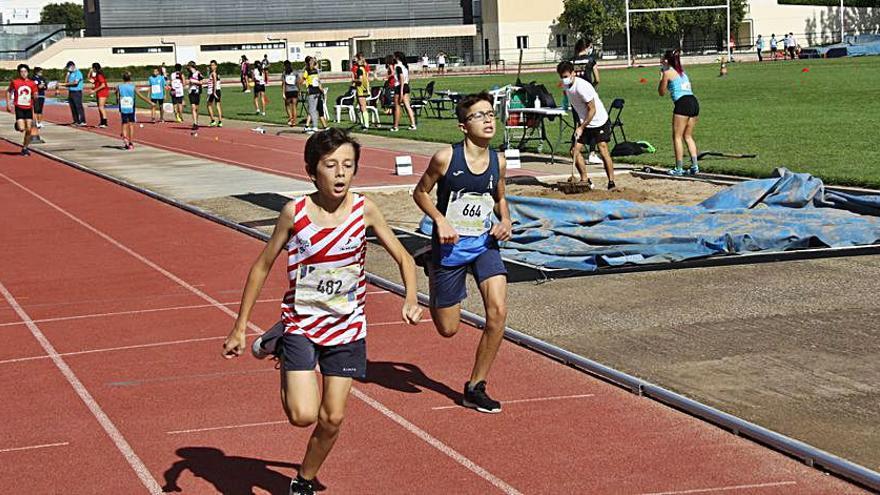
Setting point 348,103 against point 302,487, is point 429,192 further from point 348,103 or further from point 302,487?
point 348,103

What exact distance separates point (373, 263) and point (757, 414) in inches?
267

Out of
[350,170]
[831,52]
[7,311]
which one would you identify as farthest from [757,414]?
[831,52]

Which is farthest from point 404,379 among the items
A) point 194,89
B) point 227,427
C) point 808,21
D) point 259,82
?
point 808,21

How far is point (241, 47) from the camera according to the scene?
118 metres

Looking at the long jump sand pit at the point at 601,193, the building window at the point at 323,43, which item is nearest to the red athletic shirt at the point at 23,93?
the long jump sand pit at the point at 601,193

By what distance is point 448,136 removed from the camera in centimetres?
3100

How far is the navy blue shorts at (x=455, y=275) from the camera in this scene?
8.20m

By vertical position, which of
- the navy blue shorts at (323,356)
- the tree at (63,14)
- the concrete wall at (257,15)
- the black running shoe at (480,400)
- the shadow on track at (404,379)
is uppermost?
the tree at (63,14)

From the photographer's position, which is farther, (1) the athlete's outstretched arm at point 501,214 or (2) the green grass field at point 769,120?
(2) the green grass field at point 769,120

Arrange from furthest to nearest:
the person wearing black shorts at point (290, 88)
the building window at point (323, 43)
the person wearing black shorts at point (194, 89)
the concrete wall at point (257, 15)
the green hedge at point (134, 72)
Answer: the building window at point (323, 43)
the concrete wall at point (257, 15)
the green hedge at point (134, 72)
the person wearing black shorts at point (194, 89)
the person wearing black shorts at point (290, 88)

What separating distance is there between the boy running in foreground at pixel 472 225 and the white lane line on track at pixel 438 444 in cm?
49

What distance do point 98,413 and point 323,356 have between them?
8.47 ft

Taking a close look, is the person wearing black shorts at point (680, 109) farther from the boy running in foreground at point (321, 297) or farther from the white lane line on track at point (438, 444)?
the boy running in foreground at point (321, 297)

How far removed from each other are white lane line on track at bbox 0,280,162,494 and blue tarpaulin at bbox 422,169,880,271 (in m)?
4.75
